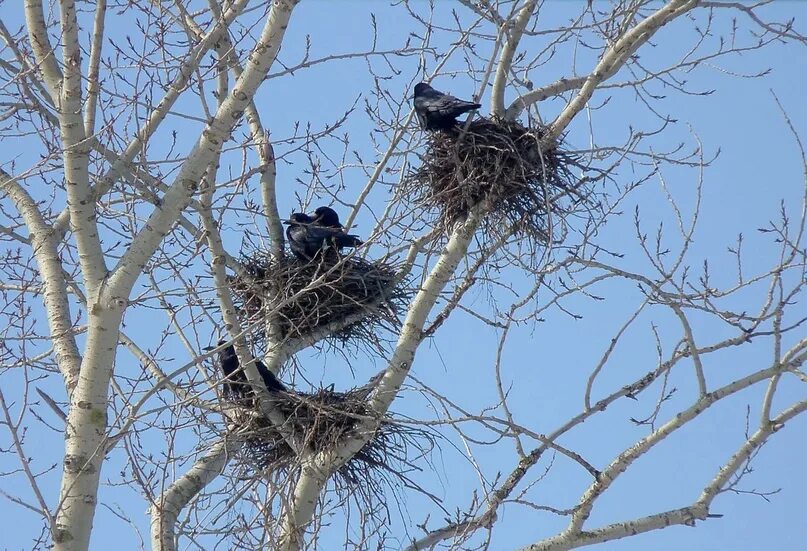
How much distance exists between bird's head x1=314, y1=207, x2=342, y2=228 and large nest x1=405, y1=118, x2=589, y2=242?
4.63 feet

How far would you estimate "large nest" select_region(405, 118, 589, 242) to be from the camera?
584 centimetres

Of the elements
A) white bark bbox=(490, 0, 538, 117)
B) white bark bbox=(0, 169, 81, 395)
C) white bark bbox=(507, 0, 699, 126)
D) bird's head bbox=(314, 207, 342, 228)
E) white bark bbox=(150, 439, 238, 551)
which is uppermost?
bird's head bbox=(314, 207, 342, 228)

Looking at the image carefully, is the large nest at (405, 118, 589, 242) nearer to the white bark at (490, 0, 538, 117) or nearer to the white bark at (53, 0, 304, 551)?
the white bark at (490, 0, 538, 117)

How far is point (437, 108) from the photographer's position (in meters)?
6.43

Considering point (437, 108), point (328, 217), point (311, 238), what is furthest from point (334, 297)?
point (437, 108)

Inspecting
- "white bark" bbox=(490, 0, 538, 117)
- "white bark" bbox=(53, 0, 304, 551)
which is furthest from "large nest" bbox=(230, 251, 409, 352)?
"white bark" bbox=(53, 0, 304, 551)

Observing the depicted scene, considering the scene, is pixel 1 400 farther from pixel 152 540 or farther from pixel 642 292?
pixel 642 292

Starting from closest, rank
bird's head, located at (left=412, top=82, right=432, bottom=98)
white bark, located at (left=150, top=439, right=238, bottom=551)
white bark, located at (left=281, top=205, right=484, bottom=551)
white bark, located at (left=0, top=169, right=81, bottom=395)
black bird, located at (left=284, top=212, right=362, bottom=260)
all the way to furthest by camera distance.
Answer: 1. white bark, located at (left=0, top=169, right=81, bottom=395)
2. white bark, located at (left=150, top=439, right=238, bottom=551)
3. white bark, located at (left=281, top=205, right=484, bottom=551)
4. bird's head, located at (left=412, top=82, right=432, bottom=98)
5. black bird, located at (left=284, top=212, right=362, bottom=260)

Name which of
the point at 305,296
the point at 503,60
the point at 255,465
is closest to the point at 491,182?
the point at 503,60

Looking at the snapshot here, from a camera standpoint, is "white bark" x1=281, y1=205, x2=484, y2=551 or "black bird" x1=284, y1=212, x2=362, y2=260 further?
"black bird" x1=284, y1=212, x2=362, y2=260

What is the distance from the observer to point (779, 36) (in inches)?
220

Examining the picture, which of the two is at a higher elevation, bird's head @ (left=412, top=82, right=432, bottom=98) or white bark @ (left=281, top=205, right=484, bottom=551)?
bird's head @ (left=412, top=82, right=432, bottom=98)

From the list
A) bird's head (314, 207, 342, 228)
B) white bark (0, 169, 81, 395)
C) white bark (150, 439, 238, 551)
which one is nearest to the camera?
white bark (0, 169, 81, 395)

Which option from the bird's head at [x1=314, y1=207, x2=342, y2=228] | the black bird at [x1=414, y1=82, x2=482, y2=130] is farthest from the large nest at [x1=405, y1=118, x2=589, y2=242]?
the bird's head at [x1=314, y1=207, x2=342, y2=228]
